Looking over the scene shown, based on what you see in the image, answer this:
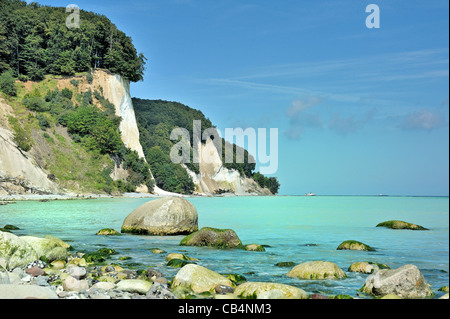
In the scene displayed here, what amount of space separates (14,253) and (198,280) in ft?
17.3

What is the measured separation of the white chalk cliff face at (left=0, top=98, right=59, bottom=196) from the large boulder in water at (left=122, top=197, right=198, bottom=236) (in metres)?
37.8

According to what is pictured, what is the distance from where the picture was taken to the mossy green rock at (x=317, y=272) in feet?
38.0

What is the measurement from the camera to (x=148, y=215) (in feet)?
70.0

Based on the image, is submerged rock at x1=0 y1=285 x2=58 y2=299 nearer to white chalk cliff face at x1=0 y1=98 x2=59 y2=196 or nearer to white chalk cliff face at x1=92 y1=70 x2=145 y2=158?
white chalk cliff face at x1=0 y1=98 x2=59 y2=196

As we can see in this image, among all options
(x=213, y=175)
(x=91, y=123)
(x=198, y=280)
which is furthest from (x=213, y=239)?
(x=213, y=175)

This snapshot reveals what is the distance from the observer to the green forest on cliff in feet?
233

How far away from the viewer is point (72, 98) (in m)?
84.6

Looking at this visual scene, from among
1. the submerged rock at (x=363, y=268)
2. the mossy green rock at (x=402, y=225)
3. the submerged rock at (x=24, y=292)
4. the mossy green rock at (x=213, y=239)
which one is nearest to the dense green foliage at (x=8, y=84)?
the mossy green rock at (x=402, y=225)

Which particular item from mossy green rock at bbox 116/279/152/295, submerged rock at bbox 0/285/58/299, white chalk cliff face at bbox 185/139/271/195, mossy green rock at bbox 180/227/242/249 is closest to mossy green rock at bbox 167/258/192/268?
mossy green rock at bbox 116/279/152/295

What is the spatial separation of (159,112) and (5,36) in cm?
5680

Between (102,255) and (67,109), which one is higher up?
(67,109)

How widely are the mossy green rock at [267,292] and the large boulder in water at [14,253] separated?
6110 mm

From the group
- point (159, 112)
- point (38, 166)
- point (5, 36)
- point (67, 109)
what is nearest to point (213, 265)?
point (38, 166)
